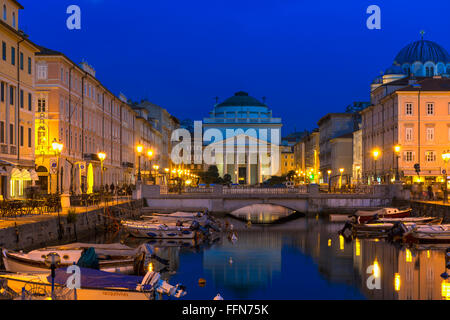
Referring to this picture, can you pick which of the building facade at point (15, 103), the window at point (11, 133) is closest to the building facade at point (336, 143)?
the building facade at point (15, 103)

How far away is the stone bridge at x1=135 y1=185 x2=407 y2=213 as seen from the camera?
65062 mm

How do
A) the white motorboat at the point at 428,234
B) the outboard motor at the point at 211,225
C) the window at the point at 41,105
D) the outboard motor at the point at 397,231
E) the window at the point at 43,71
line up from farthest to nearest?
the window at the point at 41,105, the window at the point at 43,71, the outboard motor at the point at 211,225, the outboard motor at the point at 397,231, the white motorboat at the point at 428,234

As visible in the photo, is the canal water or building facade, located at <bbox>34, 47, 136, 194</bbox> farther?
building facade, located at <bbox>34, 47, 136, 194</bbox>

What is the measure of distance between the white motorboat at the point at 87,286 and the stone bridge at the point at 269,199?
43.6 m

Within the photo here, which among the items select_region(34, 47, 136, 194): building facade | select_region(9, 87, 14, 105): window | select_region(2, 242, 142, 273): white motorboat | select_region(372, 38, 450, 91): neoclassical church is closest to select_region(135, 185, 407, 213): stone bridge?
select_region(34, 47, 136, 194): building facade

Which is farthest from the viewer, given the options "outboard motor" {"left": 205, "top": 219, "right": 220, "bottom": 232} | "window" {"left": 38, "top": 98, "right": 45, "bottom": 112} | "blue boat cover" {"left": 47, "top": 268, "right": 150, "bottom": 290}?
"window" {"left": 38, "top": 98, "right": 45, "bottom": 112}

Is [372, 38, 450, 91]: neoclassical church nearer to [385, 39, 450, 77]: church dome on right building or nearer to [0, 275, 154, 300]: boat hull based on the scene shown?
[385, 39, 450, 77]: church dome on right building

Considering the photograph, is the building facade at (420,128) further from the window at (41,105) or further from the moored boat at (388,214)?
the window at (41,105)

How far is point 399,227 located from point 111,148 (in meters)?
51.7

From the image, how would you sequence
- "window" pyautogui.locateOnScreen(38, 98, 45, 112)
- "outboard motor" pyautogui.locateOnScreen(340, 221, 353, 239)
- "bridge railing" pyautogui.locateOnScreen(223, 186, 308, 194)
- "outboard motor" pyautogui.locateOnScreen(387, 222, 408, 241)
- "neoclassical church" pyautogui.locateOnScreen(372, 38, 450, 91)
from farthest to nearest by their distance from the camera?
"neoclassical church" pyautogui.locateOnScreen(372, 38, 450, 91), "bridge railing" pyautogui.locateOnScreen(223, 186, 308, 194), "window" pyautogui.locateOnScreen(38, 98, 45, 112), "outboard motor" pyautogui.locateOnScreen(340, 221, 353, 239), "outboard motor" pyautogui.locateOnScreen(387, 222, 408, 241)

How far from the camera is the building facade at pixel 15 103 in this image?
43750 millimetres

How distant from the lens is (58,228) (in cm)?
3706

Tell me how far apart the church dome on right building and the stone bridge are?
196ft

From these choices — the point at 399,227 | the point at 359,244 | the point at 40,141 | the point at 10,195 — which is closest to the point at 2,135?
the point at 10,195
